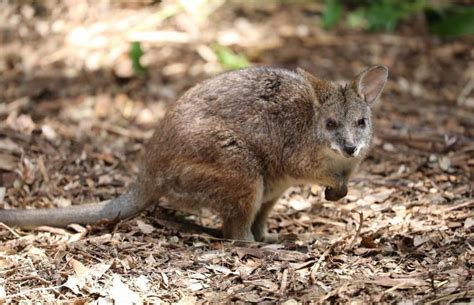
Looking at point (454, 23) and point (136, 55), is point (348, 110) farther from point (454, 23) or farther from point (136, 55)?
point (454, 23)

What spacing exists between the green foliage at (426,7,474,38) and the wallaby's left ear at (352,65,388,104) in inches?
178

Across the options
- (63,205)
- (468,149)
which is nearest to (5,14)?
(63,205)

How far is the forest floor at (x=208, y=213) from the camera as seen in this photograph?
17.1 feet

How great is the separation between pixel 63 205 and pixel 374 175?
301 cm

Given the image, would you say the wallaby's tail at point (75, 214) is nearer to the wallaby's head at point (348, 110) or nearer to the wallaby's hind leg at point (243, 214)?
the wallaby's hind leg at point (243, 214)

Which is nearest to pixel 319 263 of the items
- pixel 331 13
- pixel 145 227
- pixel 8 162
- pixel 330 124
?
pixel 330 124

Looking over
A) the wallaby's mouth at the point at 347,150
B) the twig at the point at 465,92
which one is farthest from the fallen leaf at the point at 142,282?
the twig at the point at 465,92

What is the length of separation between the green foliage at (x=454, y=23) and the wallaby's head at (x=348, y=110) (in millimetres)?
4591

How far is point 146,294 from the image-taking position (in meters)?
5.11

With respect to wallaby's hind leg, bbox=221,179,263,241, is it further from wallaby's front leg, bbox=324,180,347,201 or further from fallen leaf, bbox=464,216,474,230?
fallen leaf, bbox=464,216,474,230

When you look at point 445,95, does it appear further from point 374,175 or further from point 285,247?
point 285,247

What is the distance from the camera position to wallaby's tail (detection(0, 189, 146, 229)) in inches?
240

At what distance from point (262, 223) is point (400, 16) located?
502 centimetres

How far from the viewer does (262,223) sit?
6.71 metres
